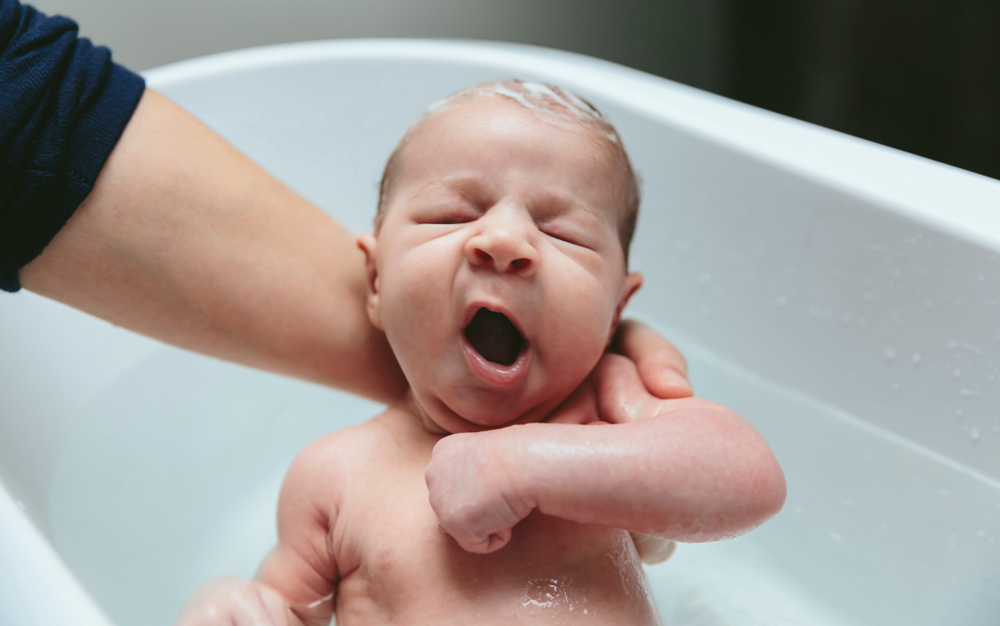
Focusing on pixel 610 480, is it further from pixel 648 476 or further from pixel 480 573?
pixel 480 573

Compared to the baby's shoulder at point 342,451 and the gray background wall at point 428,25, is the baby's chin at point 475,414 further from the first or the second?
the gray background wall at point 428,25

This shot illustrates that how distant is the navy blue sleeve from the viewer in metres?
0.73

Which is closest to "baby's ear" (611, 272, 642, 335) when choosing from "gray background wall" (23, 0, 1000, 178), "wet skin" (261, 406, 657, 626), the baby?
the baby

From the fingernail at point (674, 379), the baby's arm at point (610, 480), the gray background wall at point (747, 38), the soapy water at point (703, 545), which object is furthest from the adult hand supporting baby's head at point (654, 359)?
the gray background wall at point (747, 38)

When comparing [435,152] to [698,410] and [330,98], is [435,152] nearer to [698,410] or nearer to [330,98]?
[698,410]

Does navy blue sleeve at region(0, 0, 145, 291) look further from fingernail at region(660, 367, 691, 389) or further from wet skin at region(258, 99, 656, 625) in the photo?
fingernail at region(660, 367, 691, 389)

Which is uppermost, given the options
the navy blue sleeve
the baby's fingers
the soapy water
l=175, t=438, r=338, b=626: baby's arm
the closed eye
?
the navy blue sleeve

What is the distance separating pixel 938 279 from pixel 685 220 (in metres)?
0.42

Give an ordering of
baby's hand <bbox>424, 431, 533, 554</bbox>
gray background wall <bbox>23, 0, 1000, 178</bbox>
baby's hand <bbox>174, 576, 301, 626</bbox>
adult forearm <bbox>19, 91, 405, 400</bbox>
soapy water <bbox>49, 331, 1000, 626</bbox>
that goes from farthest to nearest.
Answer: gray background wall <bbox>23, 0, 1000, 178</bbox> → soapy water <bbox>49, 331, 1000, 626</bbox> → adult forearm <bbox>19, 91, 405, 400</bbox> → baby's hand <bbox>174, 576, 301, 626</bbox> → baby's hand <bbox>424, 431, 533, 554</bbox>

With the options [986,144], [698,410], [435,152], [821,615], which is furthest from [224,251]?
[986,144]

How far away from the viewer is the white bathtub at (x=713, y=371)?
3.10 ft

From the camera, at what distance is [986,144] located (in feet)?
5.81

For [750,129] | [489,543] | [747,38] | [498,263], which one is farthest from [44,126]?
[747,38]

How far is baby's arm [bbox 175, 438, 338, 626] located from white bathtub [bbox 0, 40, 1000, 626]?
0.20m
